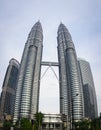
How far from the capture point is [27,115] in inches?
7392

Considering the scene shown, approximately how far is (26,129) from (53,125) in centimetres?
11403

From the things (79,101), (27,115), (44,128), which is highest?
(79,101)

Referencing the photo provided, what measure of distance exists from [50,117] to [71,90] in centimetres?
3561

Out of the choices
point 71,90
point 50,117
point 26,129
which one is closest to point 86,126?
→ point 26,129

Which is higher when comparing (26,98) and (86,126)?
(26,98)

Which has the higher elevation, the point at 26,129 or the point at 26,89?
the point at 26,89

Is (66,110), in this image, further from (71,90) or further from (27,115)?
(27,115)

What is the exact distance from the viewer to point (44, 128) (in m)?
182

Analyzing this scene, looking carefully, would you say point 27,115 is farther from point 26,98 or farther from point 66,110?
point 66,110

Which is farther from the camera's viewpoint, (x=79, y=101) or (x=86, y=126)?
(x=79, y=101)

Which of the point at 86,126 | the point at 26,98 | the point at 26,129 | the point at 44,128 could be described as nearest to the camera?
the point at 26,129

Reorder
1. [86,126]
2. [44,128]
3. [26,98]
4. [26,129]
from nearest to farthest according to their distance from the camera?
[26,129], [86,126], [44,128], [26,98]

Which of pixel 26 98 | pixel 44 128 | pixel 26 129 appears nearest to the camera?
pixel 26 129

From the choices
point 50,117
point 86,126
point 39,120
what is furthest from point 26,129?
point 50,117
